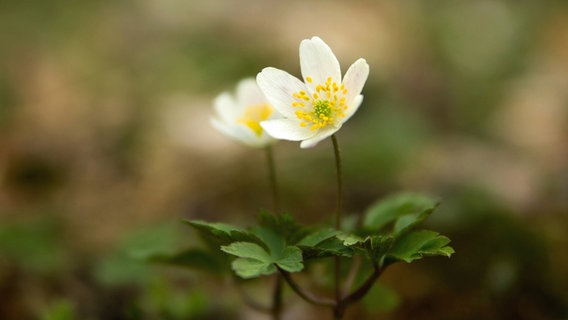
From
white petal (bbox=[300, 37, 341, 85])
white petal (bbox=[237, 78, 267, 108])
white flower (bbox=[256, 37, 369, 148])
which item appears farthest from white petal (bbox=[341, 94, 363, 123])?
white petal (bbox=[237, 78, 267, 108])

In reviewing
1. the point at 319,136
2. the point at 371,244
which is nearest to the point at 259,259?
the point at 371,244

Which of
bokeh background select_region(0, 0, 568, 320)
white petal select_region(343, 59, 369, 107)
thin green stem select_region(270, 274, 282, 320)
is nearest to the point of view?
white petal select_region(343, 59, 369, 107)

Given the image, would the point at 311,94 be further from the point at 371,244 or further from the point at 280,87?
the point at 371,244

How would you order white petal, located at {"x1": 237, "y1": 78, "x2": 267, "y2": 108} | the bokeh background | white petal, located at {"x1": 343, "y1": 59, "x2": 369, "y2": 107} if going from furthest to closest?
the bokeh background < white petal, located at {"x1": 237, "y1": 78, "x2": 267, "y2": 108} < white petal, located at {"x1": 343, "y1": 59, "x2": 369, "y2": 107}

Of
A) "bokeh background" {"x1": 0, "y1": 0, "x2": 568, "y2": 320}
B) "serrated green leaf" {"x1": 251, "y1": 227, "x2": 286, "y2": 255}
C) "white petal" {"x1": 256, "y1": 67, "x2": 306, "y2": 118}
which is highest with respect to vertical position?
"white petal" {"x1": 256, "y1": 67, "x2": 306, "y2": 118}

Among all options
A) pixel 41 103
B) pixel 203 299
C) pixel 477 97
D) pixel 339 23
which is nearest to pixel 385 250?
pixel 203 299

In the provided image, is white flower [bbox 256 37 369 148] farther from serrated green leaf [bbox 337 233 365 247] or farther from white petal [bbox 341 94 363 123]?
serrated green leaf [bbox 337 233 365 247]

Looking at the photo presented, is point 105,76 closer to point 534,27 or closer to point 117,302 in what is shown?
point 117,302
